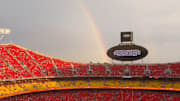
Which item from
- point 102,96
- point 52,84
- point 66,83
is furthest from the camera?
point 66,83

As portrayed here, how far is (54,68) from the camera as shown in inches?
2349

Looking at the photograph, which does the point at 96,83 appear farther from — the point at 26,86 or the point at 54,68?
the point at 26,86

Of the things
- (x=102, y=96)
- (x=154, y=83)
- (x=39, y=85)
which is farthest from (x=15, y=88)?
(x=154, y=83)

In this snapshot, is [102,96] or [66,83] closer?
[102,96]

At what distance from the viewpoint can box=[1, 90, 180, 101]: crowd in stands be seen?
47.5m

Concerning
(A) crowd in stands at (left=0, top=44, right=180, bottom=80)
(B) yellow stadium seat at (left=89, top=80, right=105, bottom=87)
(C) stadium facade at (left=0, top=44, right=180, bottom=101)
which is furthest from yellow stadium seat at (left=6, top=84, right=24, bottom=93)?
(B) yellow stadium seat at (left=89, top=80, right=105, bottom=87)

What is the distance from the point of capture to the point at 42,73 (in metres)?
55.1

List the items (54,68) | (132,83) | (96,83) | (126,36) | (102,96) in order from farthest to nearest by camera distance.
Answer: (126,36) → (54,68) → (96,83) → (132,83) → (102,96)

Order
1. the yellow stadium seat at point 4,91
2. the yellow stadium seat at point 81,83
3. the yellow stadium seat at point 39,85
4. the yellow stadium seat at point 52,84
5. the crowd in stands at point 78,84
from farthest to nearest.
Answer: the yellow stadium seat at point 81,83, the yellow stadium seat at point 52,84, the yellow stadium seat at point 39,85, the crowd in stands at point 78,84, the yellow stadium seat at point 4,91

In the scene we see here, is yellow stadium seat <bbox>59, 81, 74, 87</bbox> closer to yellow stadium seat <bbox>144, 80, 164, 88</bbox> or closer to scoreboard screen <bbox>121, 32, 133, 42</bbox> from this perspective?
scoreboard screen <bbox>121, 32, 133, 42</bbox>

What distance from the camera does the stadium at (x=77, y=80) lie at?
47531 mm

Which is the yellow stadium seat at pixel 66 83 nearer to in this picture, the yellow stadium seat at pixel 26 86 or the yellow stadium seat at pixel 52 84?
the yellow stadium seat at pixel 52 84

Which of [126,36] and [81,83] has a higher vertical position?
[126,36]

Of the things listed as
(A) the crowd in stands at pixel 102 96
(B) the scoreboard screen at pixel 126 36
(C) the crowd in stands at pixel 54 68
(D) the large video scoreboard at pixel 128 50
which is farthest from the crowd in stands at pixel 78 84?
(B) the scoreboard screen at pixel 126 36
